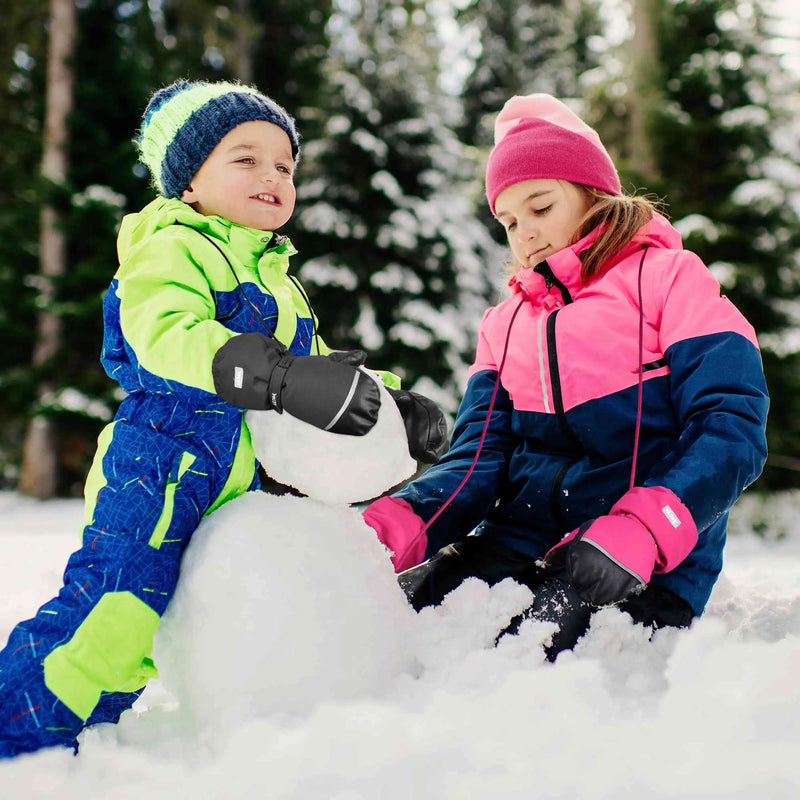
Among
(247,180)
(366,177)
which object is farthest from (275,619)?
(366,177)

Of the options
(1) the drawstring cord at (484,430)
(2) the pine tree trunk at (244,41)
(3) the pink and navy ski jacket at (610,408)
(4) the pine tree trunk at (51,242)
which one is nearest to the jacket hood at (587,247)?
(3) the pink and navy ski jacket at (610,408)

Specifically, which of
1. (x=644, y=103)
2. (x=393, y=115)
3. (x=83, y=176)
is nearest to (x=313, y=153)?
(x=393, y=115)

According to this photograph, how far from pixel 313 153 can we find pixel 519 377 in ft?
21.5

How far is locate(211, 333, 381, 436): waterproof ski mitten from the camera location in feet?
4.57

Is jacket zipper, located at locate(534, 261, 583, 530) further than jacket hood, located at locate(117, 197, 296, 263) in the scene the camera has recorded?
Yes

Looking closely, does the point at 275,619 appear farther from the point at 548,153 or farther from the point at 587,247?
the point at 548,153

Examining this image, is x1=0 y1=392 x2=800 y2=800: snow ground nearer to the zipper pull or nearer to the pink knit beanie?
the zipper pull

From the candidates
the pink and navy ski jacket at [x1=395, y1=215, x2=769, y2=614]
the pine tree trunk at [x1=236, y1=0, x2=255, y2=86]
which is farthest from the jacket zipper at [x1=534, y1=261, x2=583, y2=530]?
the pine tree trunk at [x1=236, y1=0, x2=255, y2=86]

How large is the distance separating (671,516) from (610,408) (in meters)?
0.42

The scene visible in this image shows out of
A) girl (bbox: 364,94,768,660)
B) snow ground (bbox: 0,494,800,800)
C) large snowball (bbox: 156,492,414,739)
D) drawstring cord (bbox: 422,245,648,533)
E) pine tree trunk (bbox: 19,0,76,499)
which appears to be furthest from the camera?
Result: pine tree trunk (bbox: 19,0,76,499)

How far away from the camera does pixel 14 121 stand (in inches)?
332

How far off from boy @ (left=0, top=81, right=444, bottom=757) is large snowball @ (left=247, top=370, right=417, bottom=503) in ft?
0.23

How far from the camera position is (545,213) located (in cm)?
211

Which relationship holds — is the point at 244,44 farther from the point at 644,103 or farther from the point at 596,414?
the point at 596,414
